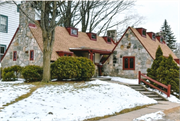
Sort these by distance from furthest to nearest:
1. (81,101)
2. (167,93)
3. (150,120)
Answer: (167,93) < (81,101) < (150,120)

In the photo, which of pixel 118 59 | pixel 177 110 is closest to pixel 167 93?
pixel 177 110

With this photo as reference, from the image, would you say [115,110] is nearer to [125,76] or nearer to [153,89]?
[153,89]

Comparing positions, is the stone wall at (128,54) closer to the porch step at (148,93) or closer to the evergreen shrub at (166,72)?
the evergreen shrub at (166,72)

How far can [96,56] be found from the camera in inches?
882

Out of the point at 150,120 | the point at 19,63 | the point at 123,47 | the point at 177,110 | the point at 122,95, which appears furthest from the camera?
the point at 123,47

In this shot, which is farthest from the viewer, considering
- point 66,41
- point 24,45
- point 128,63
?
point 66,41

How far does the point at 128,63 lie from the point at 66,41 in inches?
228

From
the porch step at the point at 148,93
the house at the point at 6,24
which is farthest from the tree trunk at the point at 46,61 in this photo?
the house at the point at 6,24

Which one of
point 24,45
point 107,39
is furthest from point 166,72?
point 107,39

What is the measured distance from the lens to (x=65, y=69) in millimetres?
15680

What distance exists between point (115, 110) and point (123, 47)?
39.3 ft

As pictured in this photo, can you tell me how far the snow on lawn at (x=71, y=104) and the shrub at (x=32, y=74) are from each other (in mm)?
4624

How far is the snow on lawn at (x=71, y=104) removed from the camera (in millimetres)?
7586

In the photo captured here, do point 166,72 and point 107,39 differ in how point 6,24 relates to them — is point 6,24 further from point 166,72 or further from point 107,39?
point 166,72
